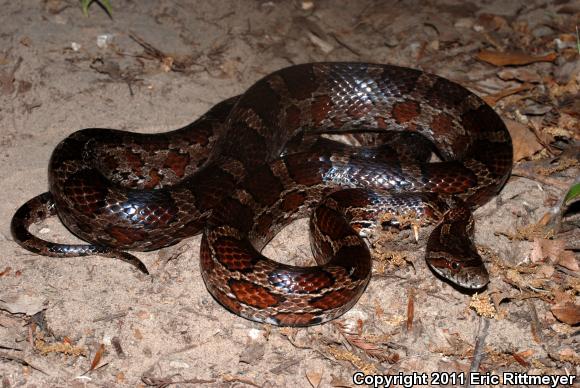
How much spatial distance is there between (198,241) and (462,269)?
319 cm

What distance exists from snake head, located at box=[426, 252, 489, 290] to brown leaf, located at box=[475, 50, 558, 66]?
4.71 m

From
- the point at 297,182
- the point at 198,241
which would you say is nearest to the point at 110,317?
the point at 198,241

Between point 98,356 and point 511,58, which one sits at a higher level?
point 511,58

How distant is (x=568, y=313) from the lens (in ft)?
23.4

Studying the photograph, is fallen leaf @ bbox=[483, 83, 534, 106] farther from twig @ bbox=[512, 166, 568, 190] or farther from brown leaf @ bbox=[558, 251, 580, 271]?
brown leaf @ bbox=[558, 251, 580, 271]

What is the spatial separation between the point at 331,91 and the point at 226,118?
170 centimetres

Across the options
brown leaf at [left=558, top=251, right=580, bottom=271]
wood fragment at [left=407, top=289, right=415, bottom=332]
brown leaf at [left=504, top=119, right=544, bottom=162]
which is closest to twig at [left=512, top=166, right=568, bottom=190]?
brown leaf at [left=504, top=119, right=544, bottom=162]

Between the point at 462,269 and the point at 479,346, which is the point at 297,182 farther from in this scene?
the point at 479,346

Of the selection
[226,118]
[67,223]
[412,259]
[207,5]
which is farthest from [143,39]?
[412,259]

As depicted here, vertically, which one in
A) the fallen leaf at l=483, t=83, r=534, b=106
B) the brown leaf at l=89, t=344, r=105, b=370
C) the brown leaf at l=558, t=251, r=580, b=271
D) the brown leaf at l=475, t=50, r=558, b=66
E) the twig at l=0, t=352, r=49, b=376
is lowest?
the brown leaf at l=89, t=344, r=105, b=370

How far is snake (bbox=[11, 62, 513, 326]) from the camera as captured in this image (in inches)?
278

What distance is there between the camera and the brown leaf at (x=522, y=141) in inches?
367

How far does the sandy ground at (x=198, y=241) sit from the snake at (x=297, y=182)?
1.01 feet

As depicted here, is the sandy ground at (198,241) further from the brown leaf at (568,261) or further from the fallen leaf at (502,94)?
the fallen leaf at (502,94)
